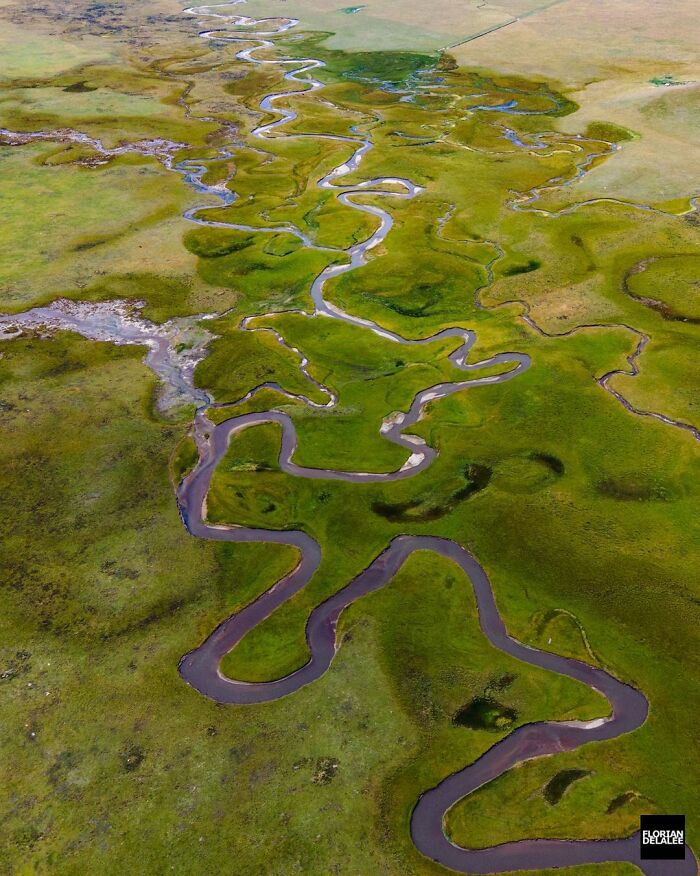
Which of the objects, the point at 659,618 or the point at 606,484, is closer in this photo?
the point at 659,618

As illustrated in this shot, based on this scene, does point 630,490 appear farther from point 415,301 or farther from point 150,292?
point 150,292

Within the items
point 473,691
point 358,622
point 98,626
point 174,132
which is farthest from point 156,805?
point 174,132

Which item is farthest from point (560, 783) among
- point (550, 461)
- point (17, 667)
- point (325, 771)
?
point (17, 667)

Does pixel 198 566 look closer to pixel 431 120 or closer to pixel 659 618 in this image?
pixel 659 618

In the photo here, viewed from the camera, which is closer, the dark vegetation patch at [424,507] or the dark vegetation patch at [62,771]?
the dark vegetation patch at [62,771]

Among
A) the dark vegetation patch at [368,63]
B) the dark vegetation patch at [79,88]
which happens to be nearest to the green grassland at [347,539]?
the dark vegetation patch at [79,88]

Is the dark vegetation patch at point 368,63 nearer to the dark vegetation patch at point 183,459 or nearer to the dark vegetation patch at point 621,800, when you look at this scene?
the dark vegetation patch at point 183,459

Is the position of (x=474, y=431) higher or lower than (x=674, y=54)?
lower
